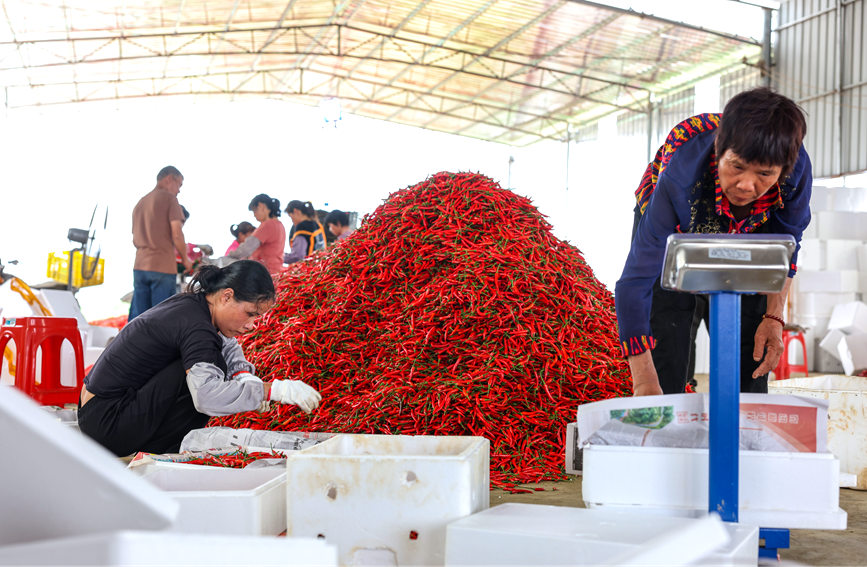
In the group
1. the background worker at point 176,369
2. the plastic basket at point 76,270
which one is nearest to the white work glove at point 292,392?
the background worker at point 176,369

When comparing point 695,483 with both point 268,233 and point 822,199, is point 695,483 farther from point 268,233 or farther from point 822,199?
point 822,199

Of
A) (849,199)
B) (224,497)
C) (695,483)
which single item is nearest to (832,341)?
(849,199)

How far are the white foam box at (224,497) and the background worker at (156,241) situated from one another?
4.17 metres

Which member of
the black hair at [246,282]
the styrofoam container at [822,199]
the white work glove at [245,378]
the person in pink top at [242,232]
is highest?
the styrofoam container at [822,199]

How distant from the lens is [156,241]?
19.2ft

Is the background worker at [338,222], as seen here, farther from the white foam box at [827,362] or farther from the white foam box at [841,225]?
the white foam box at [827,362]

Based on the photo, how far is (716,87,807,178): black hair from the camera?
1.70 metres

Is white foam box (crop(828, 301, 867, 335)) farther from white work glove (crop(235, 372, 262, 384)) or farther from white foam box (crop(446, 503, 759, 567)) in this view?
white foam box (crop(446, 503, 759, 567))

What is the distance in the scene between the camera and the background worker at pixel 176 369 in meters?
2.63

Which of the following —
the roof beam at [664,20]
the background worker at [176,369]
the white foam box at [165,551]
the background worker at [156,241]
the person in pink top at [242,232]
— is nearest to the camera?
the white foam box at [165,551]

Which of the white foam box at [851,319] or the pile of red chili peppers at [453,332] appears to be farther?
the white foam box at [851,319]

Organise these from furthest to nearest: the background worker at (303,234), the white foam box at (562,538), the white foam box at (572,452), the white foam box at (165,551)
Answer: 1. the background worker at (303,234)
2. the white foam box at (572,452)
3. the white foam box at (562,538)
4. the white foam box at (165,551)

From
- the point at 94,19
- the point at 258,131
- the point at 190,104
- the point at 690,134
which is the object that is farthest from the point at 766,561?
the point at 190,104

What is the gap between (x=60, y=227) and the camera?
52.4ft
